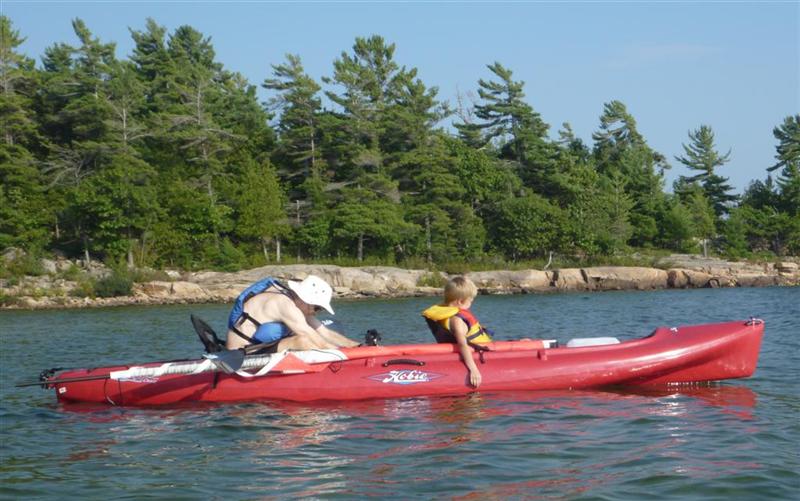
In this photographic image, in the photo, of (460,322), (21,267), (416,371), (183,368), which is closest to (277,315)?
(183,368)

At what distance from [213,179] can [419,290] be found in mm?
15069

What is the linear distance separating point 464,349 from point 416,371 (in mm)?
547

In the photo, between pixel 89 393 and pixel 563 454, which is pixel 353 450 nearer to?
pixel 563 454

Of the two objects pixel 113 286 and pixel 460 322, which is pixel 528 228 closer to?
pixel 113 286

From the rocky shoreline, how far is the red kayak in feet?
86.4

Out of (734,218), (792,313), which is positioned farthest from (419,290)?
(734,218)

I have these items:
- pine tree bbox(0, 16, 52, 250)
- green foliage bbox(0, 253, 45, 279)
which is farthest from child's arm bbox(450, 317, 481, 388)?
pine tree bbox(0, 16, 52, 250)

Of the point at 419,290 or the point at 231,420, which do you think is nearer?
the point at 231,420

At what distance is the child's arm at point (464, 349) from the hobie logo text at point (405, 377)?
1.06ft

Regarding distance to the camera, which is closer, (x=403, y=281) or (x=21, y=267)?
(x=21, y=267)

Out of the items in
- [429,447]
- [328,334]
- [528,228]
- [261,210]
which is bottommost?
[429,447]

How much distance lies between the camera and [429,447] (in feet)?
25.3

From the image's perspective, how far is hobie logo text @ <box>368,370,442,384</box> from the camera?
971cm

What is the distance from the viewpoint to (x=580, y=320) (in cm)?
2306
